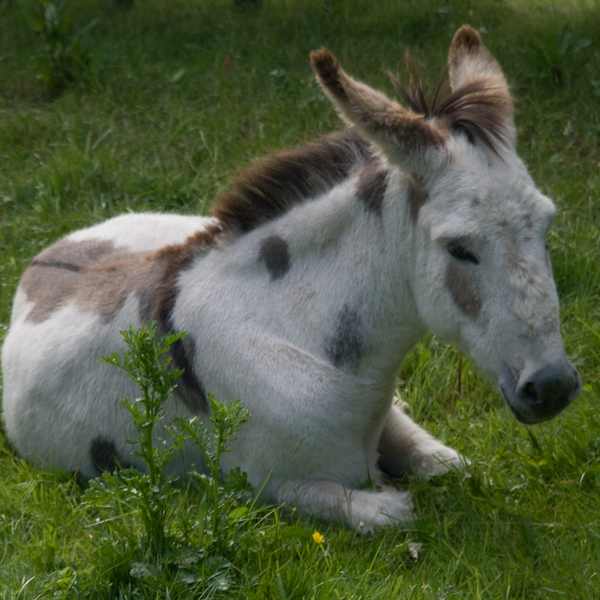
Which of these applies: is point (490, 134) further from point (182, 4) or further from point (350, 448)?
point (182, 4)

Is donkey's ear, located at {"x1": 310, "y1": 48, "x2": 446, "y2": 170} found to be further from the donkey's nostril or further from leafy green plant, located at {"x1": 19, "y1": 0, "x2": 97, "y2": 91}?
leafy green plant, located at {"x1": 19, "y1": 0, "x2": 97, "y2": 91}

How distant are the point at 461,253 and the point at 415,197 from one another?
331 millimetres

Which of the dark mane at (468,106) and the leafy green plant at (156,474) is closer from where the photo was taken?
the leafy green plant at (156,474)

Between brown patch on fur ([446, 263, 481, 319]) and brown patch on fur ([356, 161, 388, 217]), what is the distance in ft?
1.52

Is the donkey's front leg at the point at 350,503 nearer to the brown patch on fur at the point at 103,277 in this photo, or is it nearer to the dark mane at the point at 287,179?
the brown patch on fur at the point at 103,277

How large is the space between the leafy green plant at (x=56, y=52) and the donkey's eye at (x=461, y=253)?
19.7ft

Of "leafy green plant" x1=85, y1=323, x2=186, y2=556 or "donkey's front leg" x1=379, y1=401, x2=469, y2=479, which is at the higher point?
"leafy green plant" x1=85, y1=323, x2=186, y2=556

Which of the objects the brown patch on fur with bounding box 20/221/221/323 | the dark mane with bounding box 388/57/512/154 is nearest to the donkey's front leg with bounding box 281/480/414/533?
the brown patch on fur with bounding box 20/221/221/323

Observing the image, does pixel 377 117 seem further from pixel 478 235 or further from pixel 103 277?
pixel 103 277

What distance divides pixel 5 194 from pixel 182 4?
4281 millimetres

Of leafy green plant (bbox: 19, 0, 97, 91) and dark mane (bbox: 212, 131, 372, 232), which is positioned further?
leafy green plant (bbox: 19, 0, 97, 91)

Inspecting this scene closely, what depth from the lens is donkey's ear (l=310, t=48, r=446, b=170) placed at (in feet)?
9.77

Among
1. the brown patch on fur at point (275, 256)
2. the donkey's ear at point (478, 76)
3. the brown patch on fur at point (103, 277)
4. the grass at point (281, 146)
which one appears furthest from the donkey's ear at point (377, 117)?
the grass at point (281, 146)

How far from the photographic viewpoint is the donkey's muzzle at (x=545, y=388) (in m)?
2.86
